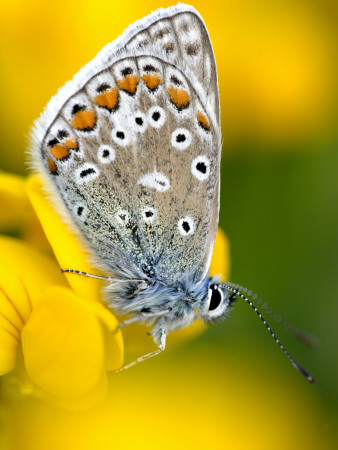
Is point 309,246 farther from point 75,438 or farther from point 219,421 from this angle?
point 75,438

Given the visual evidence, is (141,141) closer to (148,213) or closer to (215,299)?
(148,213)

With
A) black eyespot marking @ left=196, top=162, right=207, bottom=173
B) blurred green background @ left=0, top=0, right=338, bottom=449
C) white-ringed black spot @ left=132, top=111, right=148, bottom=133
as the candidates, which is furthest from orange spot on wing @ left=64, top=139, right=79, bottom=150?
blurred green background @ left=0, top=0, right=338, bottom=449

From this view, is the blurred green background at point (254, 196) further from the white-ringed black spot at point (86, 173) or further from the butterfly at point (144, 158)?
the white-ringed black spot at point (86, 173)

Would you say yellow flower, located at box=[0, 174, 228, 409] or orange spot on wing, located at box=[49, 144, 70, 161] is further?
orange spot on wing, located at box=[49, 144, 70, 161]

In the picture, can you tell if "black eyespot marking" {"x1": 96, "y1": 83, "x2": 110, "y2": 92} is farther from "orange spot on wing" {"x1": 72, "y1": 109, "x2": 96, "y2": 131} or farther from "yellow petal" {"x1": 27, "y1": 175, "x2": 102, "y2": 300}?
"yellow petal" {"x1": 27, "y1": 175, "x2": 102, "y2": 300}

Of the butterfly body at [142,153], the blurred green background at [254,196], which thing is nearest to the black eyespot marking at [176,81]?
the butterfly body at [142,153]

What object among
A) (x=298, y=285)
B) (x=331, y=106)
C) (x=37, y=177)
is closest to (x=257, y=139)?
(x=331, y=106)

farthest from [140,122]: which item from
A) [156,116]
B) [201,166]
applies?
[201,166]
